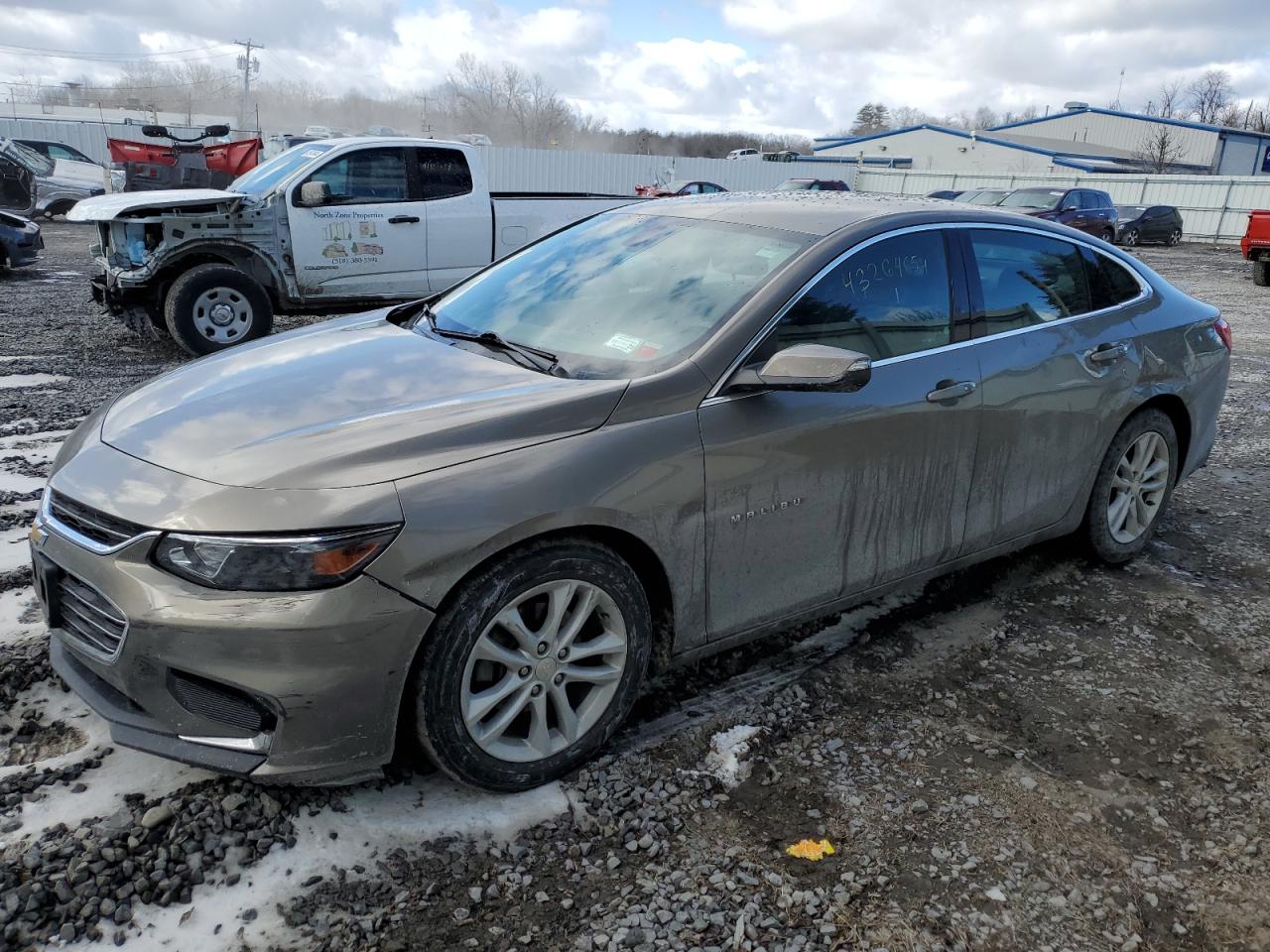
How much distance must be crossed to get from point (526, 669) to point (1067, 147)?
7041cm

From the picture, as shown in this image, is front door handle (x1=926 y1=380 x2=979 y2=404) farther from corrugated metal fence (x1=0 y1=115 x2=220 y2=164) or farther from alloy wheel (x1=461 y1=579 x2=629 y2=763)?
corrugated metal fence (x1=0 y1=115 x2=220 y2=164)

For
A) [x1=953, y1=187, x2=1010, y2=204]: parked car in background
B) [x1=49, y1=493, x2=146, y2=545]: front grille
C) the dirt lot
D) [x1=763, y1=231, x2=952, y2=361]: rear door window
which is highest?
[x1=953, y1=187, x2=1010, y2=204]: parked car in background

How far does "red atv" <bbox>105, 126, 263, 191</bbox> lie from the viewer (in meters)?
19.0

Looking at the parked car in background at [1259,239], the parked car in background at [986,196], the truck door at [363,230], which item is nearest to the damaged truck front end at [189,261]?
the truck door at [363,230]

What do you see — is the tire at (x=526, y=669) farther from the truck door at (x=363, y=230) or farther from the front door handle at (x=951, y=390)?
the truck door at (x=363, y=230)

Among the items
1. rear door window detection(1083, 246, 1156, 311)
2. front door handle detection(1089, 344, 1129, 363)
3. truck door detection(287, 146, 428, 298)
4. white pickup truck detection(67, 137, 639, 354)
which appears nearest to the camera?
front door handle detection(1089, 344, 1129, 363)

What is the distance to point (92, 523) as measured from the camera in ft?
8.12

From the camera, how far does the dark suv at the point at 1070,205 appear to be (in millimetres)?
23688

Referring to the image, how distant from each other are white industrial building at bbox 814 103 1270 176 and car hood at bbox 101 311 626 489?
51.5 metres

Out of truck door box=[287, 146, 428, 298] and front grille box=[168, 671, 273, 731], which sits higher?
truck door box=[287, 146, 428, 298]

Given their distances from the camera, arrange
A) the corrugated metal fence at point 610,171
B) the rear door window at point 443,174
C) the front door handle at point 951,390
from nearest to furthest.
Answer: the front door handle at point 951,390 < the rear door window at point 443,174 < the corrugated metal fence at point 610,171

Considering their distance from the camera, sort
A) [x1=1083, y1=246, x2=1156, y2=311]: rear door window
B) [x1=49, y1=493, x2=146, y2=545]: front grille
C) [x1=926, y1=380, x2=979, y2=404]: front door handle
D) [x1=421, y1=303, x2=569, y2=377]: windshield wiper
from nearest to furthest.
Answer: [x1=49, y1=493, x2=146, y2=545]: front grille → [x1=421, y1=303, x2=569, y2=377]: windshield wiper → [x1=926, y1=380, x2=979, y2=404]: front door handle → [x1=1083, y1=246, x2=1156, y2=311]: rear door window

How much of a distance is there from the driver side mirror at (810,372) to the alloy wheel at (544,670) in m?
0.81

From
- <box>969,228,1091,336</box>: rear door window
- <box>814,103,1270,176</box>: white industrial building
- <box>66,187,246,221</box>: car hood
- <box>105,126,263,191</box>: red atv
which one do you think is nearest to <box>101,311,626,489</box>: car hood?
<box>969,228,1091,336</box>: rear door window
